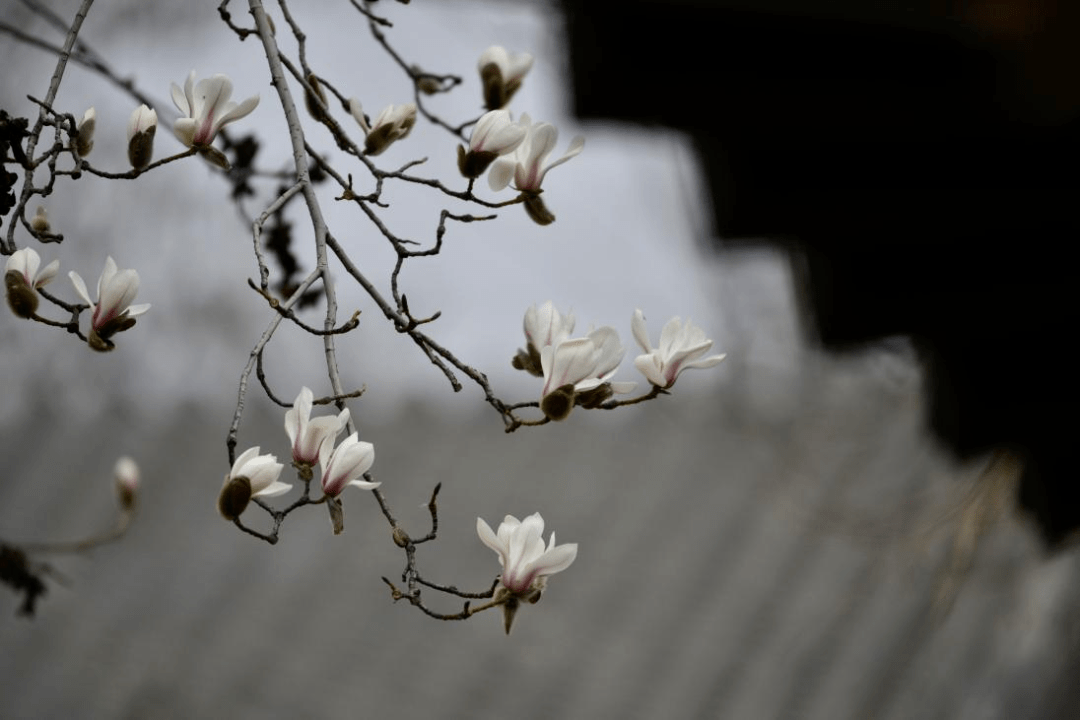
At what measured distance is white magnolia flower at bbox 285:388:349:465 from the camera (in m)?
0.51

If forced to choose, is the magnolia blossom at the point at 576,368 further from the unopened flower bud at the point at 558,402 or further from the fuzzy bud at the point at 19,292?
the fuzzy bud at the point at 19,292

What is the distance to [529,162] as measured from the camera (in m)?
0.60

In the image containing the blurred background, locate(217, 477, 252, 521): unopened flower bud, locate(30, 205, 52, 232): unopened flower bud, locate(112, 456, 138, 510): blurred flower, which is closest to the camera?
locate(217, 477, 252, 521): unopened flower bud

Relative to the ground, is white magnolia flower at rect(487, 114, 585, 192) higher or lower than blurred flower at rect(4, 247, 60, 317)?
higher

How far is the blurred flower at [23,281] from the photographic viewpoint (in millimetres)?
551

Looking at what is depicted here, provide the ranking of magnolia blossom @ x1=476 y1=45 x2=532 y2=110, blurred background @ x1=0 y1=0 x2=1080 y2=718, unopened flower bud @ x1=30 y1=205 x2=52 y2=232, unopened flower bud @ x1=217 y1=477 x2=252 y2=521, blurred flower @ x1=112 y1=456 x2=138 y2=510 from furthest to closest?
blurred background @ x1=0 y1=0 x2=1080 y2=718
blurred flower @ x1=112 y1=456 x2=138 y2=510
magnolia blossom @ x1=476 y1=45 x2=532 y2=110
unopened flower bud @ x1=30 y1=205 x2=52 y2=232
unopened flower bud @ x1=217 y1=477 x2=252 y2=521

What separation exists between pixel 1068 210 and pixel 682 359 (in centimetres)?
75

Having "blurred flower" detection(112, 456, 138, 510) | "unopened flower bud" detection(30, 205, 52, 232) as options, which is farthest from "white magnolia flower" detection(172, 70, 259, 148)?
Result: "blurred flower" detection(112, 456, 138, 510)

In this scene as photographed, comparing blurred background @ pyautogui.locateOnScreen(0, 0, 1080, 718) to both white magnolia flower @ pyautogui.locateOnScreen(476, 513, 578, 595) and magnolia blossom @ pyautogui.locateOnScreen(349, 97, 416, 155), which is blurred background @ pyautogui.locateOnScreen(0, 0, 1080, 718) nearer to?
magnolia blossom @ pyautogui.locateOnScreen(349, 97, 416, 155)

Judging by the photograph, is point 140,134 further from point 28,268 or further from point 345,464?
point 345,464

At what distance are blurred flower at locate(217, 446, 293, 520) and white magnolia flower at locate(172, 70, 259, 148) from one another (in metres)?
0.17

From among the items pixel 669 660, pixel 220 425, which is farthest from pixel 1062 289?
pixel 220 425

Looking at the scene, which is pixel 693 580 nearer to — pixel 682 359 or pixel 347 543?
pixel 347 543

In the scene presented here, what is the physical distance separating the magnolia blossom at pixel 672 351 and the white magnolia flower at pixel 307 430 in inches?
6.1
